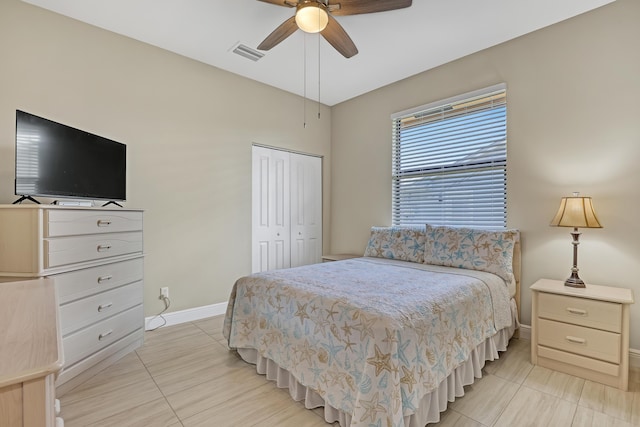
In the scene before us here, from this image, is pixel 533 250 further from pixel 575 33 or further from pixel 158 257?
pixel 158 257

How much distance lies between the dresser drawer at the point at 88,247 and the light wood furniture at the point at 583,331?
126 inches

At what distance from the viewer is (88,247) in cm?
208

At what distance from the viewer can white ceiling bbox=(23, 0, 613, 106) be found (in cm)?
242

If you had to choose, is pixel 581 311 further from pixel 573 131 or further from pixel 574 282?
pixel 573 131

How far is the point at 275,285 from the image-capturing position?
217 cm

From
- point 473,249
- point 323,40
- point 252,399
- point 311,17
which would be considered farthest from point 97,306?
point 473,249

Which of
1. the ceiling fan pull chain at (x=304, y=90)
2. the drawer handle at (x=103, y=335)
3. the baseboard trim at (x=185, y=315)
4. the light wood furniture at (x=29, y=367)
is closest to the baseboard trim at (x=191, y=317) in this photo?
the baseboard trim at (x=185, y=315)

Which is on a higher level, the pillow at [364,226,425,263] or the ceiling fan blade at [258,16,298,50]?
the ceiling fan blade at [258,16,298,50]

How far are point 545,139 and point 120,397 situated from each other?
12.4ft

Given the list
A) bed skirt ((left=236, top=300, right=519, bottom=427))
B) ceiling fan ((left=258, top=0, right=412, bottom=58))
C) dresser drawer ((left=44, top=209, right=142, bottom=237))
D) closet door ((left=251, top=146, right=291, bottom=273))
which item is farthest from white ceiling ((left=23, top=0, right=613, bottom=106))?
bed skirt ((left=236, top=300, right=519, bottom=427))

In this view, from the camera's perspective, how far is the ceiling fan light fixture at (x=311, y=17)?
203cm

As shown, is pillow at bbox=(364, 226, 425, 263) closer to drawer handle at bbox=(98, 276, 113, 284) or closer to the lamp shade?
the lamp shade

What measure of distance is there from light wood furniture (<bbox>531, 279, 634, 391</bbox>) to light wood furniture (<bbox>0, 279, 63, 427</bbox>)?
9.09 feet


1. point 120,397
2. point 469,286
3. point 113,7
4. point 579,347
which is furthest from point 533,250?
point 113,7
